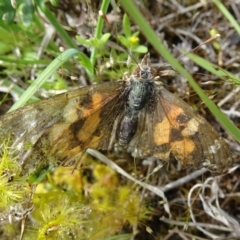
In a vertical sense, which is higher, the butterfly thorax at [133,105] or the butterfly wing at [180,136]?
the butterfly thorax at [133,105]

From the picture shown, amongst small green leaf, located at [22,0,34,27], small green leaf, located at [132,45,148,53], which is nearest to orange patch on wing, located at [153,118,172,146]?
small green leaf, located at [132,45,148,53]

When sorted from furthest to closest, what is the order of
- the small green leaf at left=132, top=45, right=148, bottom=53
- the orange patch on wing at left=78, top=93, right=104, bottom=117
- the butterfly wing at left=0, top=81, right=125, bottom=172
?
the small green leaf at left=132, top=45, right=148, bottom=53 → the orange patch on wing at left=78, top=93, right=104, bottom=117 → the butterfly wing at left=0, top=81, right=125, bottom=172

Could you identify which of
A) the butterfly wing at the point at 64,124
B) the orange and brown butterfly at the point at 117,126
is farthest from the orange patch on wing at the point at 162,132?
the butterfly wing at the point at 64,124

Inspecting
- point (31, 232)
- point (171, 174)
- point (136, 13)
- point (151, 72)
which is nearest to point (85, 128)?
point (151, 72)

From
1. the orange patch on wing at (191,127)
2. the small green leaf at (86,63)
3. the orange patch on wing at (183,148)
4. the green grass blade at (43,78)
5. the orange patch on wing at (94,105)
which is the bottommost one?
the orange patch on wing at (183,148)

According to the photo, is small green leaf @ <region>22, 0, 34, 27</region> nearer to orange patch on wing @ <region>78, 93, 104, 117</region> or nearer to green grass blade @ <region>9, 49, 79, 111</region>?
green grass blade @ <region>9, 49, 79, 111</region>

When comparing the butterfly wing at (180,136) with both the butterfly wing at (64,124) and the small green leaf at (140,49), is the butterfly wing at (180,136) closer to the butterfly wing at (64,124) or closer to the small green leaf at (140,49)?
the butterfly wing at (64,124)

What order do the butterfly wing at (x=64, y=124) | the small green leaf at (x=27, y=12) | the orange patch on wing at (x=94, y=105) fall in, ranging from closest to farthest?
the butterfly wing at (x=64, y=124)
the orange patch on wing at (x=94, y=105)
the small green leaf at (x=27, y=12)

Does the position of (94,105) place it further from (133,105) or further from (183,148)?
(183,148)

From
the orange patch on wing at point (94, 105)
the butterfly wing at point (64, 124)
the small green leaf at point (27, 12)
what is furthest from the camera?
the small green leaf at point (27, 12)
